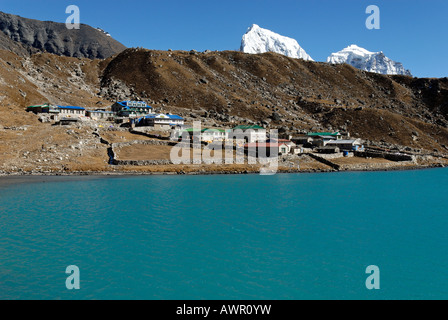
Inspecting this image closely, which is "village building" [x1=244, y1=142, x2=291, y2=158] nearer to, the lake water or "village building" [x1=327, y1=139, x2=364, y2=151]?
"village building" [x1=327, y1=139, x2=364, y2=151]

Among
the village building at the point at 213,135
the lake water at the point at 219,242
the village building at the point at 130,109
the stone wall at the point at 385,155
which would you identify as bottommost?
the lake water at the point at 219,242

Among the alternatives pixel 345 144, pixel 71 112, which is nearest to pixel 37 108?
pixel 71 112

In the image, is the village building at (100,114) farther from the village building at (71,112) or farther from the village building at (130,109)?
the village building at (130,109)

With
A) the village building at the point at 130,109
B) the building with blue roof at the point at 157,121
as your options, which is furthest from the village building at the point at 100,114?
the building with blue roof at the point at 157,121

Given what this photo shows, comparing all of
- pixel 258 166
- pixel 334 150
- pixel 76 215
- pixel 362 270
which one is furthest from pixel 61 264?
pixel 334 150

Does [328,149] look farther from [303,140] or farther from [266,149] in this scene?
[266,149]

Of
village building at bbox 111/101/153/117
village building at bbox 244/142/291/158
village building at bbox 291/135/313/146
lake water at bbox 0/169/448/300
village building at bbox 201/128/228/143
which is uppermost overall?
village building at bbox 111/101/153/117

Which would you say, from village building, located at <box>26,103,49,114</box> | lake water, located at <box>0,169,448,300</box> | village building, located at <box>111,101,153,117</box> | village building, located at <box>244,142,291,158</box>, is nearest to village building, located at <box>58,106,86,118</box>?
village building, located at <box>26,103,49,114</box>
